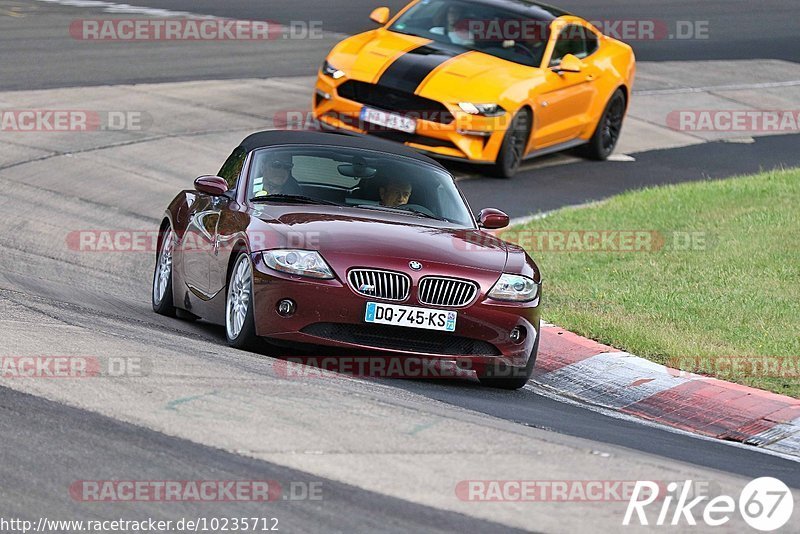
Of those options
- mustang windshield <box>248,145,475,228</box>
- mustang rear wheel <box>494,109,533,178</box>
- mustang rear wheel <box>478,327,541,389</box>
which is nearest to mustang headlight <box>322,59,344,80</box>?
A: mustang rear wheel <box>494,109,533,178</box>

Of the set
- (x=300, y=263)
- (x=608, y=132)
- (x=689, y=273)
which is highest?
(x=300, y=263)

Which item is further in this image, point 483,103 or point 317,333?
point 483,103

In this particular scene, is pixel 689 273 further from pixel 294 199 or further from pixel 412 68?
pixel 412 68

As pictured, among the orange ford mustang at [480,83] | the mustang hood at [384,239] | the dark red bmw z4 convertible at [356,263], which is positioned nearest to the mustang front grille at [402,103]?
the orange ford mustang at [480,83]

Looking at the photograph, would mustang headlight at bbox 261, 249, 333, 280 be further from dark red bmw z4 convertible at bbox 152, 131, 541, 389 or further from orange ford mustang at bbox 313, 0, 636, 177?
orange ford mustang at bbox 313, 0, 636, 177

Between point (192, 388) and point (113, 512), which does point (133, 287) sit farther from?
point (113, 512)

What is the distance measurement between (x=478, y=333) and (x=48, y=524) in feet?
12.6

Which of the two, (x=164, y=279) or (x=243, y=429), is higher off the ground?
(x=243, y=429)

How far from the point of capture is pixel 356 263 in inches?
334

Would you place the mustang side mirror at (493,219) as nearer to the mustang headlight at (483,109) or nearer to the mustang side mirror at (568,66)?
the mustang headlight at (483,109)

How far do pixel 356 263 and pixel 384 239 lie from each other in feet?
1.25

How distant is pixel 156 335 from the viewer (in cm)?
877

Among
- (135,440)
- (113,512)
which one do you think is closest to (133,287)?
(135,440)

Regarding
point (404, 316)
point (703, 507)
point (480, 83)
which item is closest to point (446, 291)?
point (404, 316)
